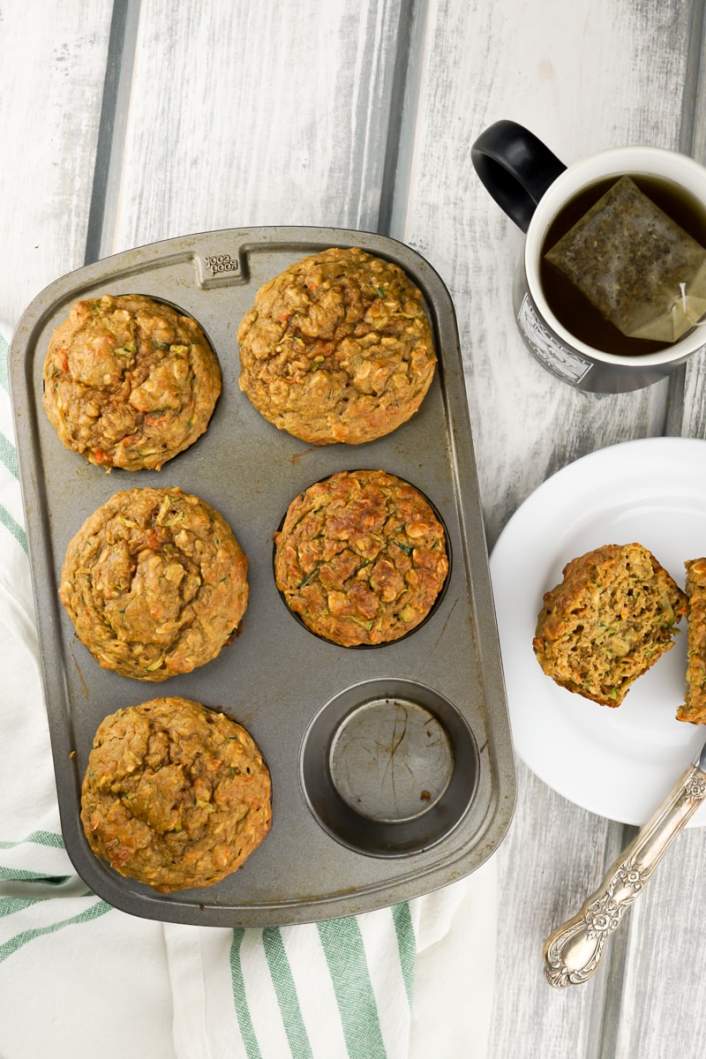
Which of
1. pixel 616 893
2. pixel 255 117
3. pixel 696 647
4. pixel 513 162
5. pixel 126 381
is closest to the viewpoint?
pixel 513 162

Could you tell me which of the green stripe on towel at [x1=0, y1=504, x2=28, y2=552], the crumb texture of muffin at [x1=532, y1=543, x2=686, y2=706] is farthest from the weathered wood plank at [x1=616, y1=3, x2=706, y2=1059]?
the green stripe on towel at [x1=0, y1=504, x2=28, y2=552]

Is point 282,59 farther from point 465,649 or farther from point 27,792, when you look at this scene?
point 27,792

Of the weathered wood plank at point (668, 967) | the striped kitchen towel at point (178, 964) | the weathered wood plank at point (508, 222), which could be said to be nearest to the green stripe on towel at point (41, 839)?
the striped kitchen towel at point (178, 964)

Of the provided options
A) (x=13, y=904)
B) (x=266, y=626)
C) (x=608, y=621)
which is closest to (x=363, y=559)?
(x=266, y=626)

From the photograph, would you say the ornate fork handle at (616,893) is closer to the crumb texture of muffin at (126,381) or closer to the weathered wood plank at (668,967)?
the weathered wood plank at (668,967)

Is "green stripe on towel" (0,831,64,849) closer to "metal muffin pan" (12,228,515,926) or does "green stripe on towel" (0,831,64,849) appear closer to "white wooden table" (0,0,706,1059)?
"metal muffin pan" (12,228,515,926)

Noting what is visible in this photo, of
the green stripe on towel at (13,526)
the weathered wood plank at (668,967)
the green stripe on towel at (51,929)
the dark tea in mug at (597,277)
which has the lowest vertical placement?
the weathered wood plank at (668,967)

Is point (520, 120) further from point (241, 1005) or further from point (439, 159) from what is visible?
point (241, 1005)
